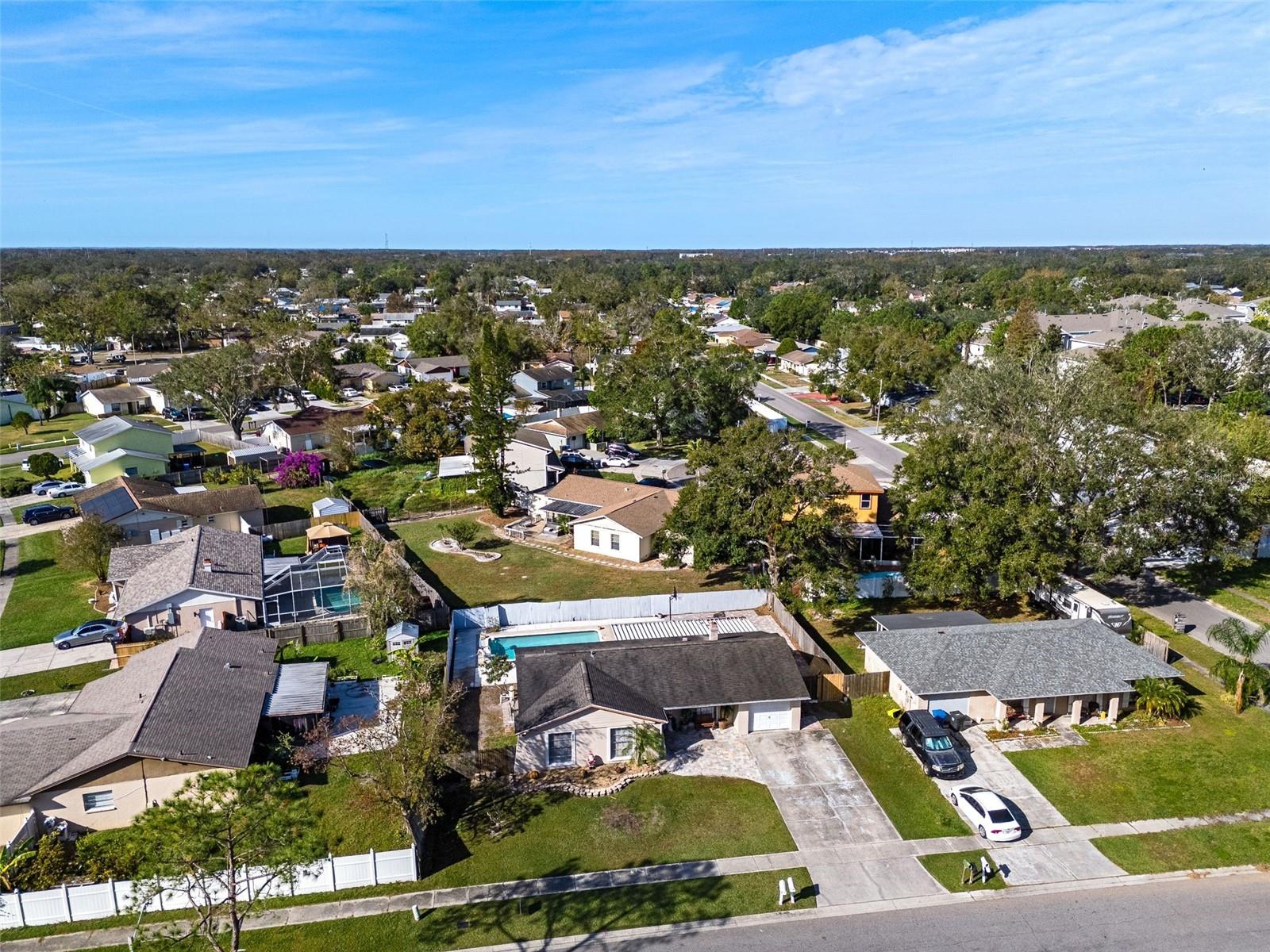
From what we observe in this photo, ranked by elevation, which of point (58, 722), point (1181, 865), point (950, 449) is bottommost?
point (1181, 865)

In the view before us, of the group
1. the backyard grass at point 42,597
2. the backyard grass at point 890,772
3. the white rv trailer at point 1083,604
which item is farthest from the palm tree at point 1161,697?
the backyard grass at point 42,597

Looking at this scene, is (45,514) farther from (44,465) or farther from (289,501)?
(289,501)

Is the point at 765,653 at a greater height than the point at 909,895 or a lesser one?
greater

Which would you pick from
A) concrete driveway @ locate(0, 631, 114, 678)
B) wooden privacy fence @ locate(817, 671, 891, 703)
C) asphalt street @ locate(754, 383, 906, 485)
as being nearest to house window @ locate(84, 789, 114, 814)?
concrete driveway @ locate(0, 631, 114, 678)

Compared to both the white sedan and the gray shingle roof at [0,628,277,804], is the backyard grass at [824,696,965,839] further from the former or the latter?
the gray shingle roof at [0,628,277,804]

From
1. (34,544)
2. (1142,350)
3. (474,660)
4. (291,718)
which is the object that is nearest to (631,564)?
(474,660)

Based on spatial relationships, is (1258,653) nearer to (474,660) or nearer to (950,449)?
(950,449)
